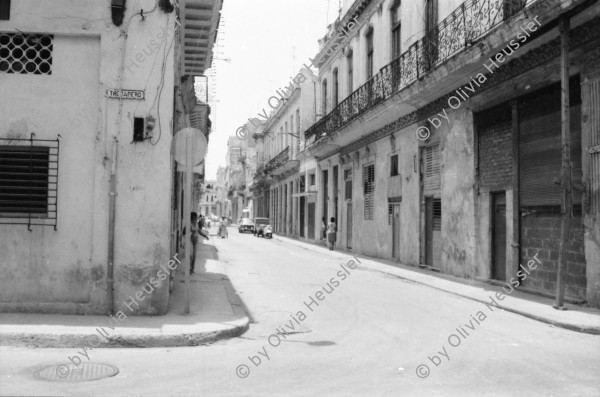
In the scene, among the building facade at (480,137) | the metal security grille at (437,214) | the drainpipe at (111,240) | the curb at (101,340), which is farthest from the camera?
the metal security grille at (437,214)

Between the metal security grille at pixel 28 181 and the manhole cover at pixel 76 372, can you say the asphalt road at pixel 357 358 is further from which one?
the metal security grille at pixel 28 181

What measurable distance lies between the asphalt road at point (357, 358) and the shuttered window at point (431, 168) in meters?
6.56

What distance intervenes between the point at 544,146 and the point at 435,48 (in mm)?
5237

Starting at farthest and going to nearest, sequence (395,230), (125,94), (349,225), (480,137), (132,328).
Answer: (349,225) → (395,230) → (480,137) → (125,94) → (132,328)

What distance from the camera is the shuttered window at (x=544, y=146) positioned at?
10.5m

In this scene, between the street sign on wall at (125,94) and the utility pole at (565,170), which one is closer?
the street sign on wall at (125,94)

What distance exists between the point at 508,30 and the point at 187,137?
272 inches

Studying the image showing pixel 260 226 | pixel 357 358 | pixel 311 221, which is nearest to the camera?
pixel 357 358

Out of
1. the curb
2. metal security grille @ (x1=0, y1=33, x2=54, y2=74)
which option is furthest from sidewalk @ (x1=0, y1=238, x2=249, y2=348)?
metal security grille @ (x1=0, y1=33, x2=54, y2=74)

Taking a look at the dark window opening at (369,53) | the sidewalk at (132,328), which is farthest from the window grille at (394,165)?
the sidewalk at (132,328)

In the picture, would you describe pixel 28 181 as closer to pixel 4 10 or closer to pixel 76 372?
pixel 4 10

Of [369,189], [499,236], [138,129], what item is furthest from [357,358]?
[369,189]

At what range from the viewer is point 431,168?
55.0ft

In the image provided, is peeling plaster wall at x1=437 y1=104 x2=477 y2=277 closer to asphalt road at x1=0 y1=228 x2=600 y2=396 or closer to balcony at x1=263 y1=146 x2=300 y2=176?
asphalt road at x1=0 y1=228 x2=600 y2=396
